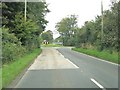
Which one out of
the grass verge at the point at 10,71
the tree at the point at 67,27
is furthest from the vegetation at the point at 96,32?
the grass verge at the point at 10,71

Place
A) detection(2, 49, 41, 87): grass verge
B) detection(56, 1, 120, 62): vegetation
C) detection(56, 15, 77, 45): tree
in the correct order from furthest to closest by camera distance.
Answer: detection(56, 15, 77, 45): tree < detection(56, 1, 120, 62): vegetation < detection(2, 49, 41, 87): grass verge

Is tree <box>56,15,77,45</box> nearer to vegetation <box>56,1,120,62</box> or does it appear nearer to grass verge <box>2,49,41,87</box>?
vegetation <box>56,1,120,62</box>

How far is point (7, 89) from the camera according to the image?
40.4ft

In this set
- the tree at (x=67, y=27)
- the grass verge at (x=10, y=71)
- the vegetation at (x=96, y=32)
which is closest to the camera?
the grass verge at (x=10, y=71)

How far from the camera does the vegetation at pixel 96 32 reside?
34166mm

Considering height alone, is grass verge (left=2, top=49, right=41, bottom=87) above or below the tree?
below

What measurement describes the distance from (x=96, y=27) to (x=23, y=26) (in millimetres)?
20456

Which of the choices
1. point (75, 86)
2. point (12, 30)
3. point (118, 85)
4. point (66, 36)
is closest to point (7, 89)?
point (75, 86)

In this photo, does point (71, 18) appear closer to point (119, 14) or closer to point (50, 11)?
point (50, 11)

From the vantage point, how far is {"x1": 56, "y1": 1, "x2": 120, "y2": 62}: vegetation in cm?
3417

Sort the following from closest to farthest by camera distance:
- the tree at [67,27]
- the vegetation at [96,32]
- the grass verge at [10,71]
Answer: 1. the grass verge at [10,71]
2. the vegetation at [96,32]
3. the tree at [67,27]

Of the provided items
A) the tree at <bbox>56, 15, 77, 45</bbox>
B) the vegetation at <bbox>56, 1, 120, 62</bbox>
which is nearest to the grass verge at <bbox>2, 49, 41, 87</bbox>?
the vegetation at <bbox>56, 1, 120, 62</bbox>

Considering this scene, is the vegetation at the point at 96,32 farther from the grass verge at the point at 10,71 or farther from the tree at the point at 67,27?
the grass verge at the point at 10,71

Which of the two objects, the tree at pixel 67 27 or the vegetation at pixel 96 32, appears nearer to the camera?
the vegetation at pixel 96 32
